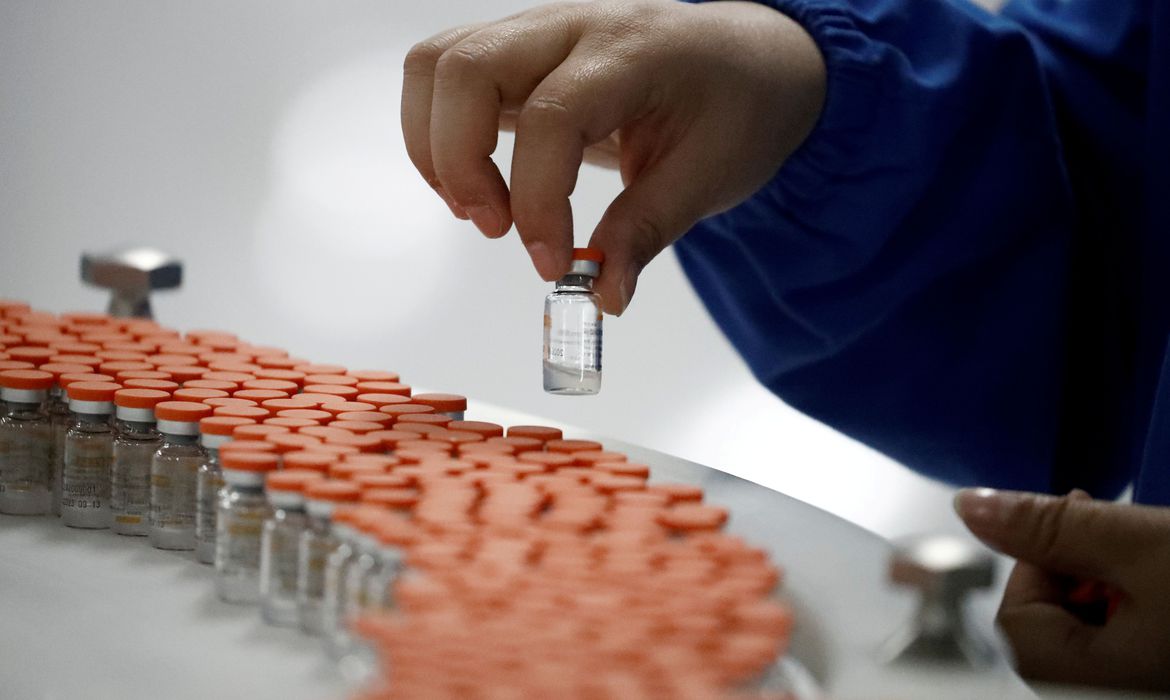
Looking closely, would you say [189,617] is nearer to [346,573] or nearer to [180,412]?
[346,573]

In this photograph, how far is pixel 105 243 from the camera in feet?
15.0

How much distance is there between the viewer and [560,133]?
1351 mm

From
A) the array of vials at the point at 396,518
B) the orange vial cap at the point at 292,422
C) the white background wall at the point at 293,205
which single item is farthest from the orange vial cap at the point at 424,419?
the white background wall at the point at 293,205

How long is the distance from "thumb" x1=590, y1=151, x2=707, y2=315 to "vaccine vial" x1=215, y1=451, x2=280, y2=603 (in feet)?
1.50

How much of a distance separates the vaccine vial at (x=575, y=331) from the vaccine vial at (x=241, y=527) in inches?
17.2

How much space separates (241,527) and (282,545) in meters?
0.06

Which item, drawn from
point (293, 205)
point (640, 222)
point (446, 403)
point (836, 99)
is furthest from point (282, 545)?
point (293, 205)

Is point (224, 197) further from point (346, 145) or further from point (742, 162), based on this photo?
point (742, 162)

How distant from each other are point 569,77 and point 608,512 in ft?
1.60

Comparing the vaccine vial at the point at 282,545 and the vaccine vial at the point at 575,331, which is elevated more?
the vaccine vial at the point at 575,331

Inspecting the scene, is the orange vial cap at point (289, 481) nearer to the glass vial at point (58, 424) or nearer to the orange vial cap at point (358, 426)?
the orange vial cap at point (358, 426)

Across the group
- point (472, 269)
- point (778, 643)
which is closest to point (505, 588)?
point (778, 643)

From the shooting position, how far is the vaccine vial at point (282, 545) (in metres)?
1.12

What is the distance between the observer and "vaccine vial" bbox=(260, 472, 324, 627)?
1.12m
